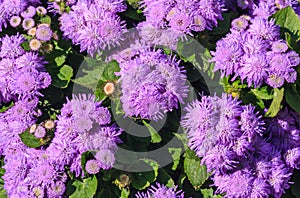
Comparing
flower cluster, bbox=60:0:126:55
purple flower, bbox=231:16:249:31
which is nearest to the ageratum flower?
purple flower, bbox=231:16:249:31

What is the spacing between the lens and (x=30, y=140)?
Answer: 2803 mm

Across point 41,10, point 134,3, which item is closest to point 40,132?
point 41,10

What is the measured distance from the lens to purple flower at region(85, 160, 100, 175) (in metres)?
2.60

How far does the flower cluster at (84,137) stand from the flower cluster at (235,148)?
1.35 feet

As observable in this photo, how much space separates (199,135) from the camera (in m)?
2.64

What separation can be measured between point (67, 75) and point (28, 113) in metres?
0.30

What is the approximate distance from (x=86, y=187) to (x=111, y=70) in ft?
2.07

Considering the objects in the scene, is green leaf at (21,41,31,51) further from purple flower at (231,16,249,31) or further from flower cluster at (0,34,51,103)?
purple flower at (231,16,249,31)

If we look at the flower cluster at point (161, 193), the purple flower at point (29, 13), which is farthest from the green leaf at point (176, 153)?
the purple flower at point (29, 13)

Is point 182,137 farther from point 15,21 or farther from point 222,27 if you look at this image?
point 15,21

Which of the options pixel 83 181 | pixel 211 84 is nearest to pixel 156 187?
pixel 83 181

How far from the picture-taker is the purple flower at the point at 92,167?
2.60m

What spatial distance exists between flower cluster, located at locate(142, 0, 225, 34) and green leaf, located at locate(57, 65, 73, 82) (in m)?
0.53

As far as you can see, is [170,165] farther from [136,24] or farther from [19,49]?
[19,49]
